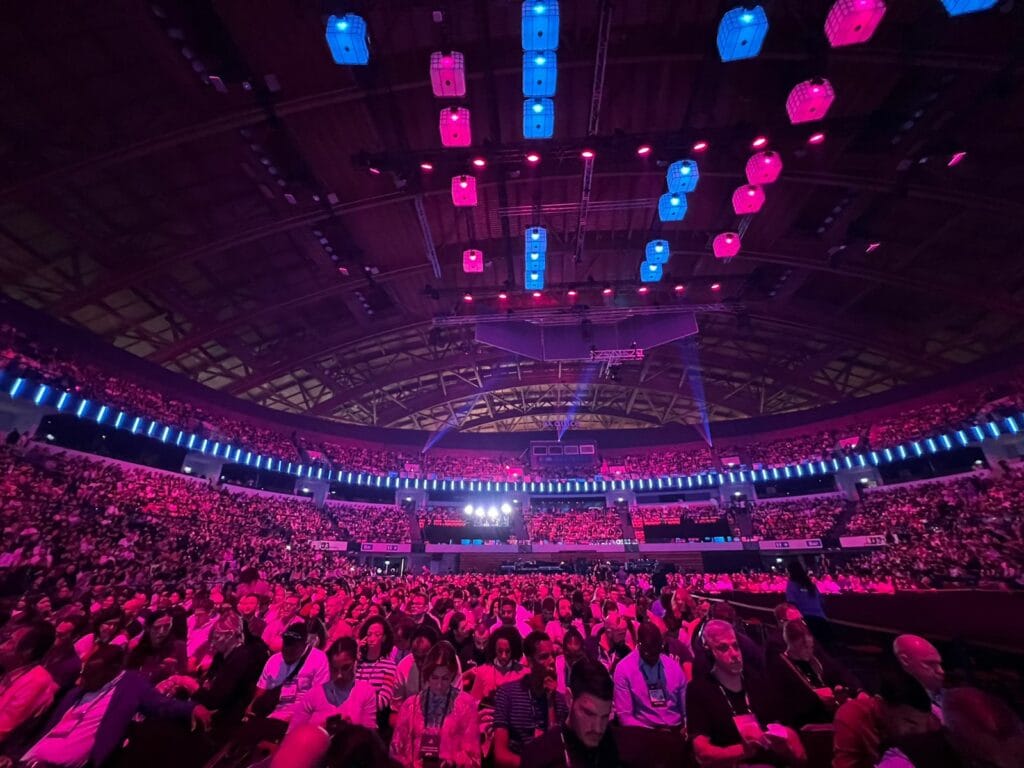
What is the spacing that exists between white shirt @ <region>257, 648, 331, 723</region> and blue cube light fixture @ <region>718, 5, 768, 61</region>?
432 inches

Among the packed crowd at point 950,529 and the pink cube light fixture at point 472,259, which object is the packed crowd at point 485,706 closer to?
the pink cube light fixture at point 472,259

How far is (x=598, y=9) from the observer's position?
33.1 ft

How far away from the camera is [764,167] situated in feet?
36.1

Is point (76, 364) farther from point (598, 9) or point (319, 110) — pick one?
point (598, 9)

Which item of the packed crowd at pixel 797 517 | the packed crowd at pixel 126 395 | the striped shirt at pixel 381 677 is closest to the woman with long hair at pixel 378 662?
the striped shirt at pixel 381 677

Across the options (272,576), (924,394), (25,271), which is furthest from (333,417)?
(924,394)

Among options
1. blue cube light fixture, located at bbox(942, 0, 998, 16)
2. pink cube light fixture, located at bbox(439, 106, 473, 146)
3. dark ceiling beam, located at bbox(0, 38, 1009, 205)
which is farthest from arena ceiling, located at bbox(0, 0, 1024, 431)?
blue cube light fixture, located at bbox(942, 0, 998, 16)

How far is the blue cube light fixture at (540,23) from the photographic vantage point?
25.9ft

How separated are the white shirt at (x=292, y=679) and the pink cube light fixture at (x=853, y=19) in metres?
11.8

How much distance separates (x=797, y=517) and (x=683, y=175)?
25.4 meters

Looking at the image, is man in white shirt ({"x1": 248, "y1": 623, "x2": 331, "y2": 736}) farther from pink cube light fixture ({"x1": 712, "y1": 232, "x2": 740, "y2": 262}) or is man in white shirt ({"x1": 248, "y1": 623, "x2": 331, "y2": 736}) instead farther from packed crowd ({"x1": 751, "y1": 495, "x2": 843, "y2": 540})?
packed crowd ({"x1": 751, "y1": 495, "x2": 843, "y2": 540})

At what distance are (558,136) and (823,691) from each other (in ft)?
49.4

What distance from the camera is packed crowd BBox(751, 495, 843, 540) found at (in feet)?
86.0

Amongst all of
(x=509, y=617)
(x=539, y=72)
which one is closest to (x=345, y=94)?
(x=539, y=72)
